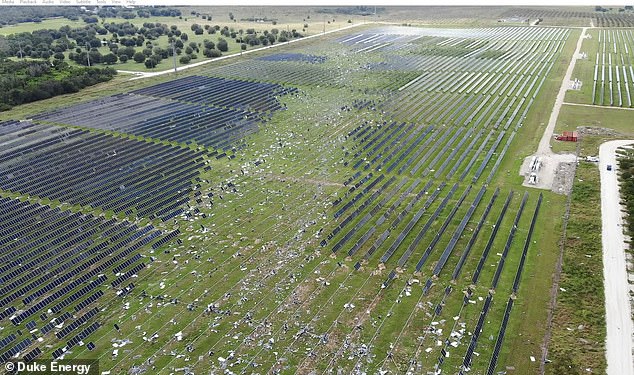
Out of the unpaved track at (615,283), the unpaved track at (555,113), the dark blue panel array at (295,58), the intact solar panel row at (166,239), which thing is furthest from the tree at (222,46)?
the unpaved track at (615,283)

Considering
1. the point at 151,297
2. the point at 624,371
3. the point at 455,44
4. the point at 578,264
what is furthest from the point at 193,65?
the point at 624,371

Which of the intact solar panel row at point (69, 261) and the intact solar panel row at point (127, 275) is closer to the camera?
the intact solar panel row at point (69, 261)

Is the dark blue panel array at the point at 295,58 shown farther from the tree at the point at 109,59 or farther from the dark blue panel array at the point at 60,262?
the dark blue panel array at the point at 60,262

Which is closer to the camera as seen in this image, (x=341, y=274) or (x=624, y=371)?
(x=624, y=371)

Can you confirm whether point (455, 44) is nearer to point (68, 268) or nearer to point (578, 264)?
point (578, 264)

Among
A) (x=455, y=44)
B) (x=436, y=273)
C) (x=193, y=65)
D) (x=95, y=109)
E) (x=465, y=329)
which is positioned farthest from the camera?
(x=455, y=44)

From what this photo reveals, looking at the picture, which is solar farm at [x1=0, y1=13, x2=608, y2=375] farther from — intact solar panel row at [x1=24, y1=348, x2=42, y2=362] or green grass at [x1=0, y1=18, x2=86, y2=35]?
green grass at [x1=0, y1=18, x2=86, y2=35]
